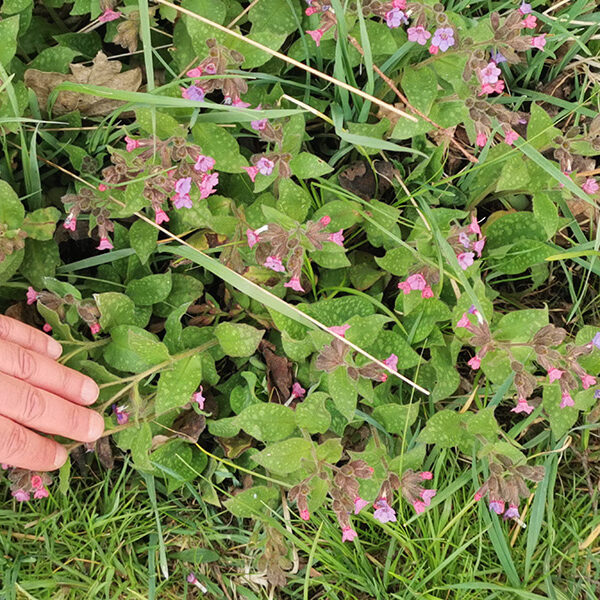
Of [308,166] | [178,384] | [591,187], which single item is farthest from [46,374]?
[591,187]

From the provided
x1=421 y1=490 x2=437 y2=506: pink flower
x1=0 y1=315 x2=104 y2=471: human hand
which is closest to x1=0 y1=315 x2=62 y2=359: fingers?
x1=0 y1=315 x2=104 y2=471: human hand

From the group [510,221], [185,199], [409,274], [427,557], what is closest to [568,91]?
[510,221]

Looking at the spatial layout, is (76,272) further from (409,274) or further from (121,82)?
(409,274)

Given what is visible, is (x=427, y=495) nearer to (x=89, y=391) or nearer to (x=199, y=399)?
(x=199, y=399)

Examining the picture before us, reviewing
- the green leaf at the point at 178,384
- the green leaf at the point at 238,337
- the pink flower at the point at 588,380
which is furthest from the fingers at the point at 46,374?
the pink flower at the point at 588,380

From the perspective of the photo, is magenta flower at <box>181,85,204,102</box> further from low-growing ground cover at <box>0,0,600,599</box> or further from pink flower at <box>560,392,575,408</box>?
pink flower at <box>560,392,575,408</box>
